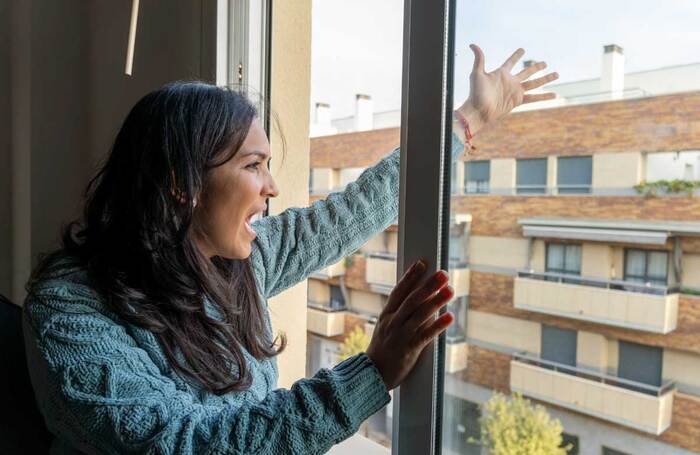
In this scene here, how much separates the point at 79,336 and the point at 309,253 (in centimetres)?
47

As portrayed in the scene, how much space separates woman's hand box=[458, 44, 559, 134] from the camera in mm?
808

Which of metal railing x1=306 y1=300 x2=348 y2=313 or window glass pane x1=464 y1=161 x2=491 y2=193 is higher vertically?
window glass pane x1=464 y1=161 x2=491 y2=193

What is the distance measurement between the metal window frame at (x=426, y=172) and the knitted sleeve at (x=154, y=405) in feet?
0.45

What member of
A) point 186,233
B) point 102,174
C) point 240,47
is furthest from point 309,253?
point 240,47

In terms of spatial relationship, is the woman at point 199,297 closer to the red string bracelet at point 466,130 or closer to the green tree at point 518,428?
the red string bracelet at point 466,130

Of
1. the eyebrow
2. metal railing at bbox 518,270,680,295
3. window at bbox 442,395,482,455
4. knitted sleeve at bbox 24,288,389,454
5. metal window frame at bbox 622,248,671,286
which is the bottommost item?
window at bbox 442,395,482,455

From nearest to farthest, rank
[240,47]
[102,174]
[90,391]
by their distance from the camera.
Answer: [90,391] → [102,174] → [240,47]

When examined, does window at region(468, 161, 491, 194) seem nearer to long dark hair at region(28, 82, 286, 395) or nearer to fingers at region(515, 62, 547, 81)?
fingers at region(515, 62, 547, 81)

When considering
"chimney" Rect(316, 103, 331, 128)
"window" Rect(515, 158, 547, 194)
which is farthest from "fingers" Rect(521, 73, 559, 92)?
"chimney" Rect(316, 103, 331, 128)

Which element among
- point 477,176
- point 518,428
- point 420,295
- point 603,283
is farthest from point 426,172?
point 518,428

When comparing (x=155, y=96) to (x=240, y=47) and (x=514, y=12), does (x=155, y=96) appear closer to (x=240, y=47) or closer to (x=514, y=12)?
(x=240, y=47)

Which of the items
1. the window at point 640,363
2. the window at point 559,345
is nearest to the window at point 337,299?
the window at point 559,345

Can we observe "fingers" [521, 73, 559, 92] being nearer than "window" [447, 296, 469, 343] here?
Yes

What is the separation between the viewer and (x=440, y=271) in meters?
0.81
